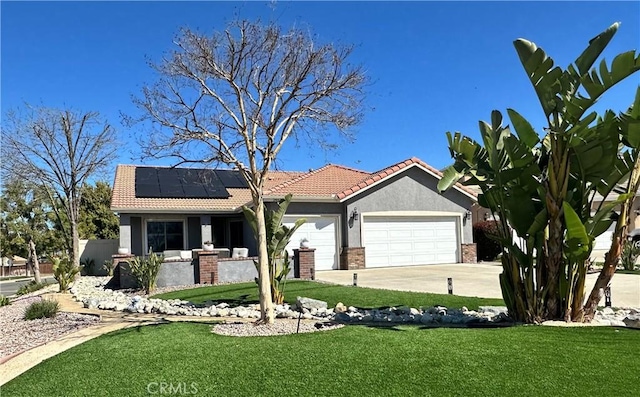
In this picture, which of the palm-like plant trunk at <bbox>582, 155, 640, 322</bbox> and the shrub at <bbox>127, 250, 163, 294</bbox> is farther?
the shrub at <bbox>127, 250, 163, 294</bbox>

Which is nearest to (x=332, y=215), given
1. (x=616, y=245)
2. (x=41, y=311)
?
(x=41, y=311)

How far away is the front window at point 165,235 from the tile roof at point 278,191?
117cm

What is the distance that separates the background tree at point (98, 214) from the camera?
122ft

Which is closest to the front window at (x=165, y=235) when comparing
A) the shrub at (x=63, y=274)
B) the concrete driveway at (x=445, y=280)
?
the shrub at (x=63, y=274)

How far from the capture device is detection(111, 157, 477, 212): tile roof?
19.7m

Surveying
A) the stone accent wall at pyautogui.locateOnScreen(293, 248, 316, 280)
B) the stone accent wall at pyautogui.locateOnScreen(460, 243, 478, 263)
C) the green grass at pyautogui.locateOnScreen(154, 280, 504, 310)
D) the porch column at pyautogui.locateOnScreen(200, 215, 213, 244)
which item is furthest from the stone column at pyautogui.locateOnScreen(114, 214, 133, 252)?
the stone accent wall at pyautogui.locateOnScreen(460, 243, 478, 263)

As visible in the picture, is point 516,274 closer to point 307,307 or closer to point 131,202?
point 307,307

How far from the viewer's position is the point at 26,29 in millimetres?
11391

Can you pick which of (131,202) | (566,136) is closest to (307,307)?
(566,136)

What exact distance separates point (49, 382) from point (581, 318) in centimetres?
737

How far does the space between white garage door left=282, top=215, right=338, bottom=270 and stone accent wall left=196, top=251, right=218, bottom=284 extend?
172 inches

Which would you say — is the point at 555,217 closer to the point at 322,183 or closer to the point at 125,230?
the point at 322,183

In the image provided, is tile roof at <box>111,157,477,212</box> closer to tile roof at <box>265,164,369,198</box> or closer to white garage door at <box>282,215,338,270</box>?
tile roof at <box>265,164,369,198</box>

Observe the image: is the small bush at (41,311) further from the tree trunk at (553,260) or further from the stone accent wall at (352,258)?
the stone accent wall at (352,258)
